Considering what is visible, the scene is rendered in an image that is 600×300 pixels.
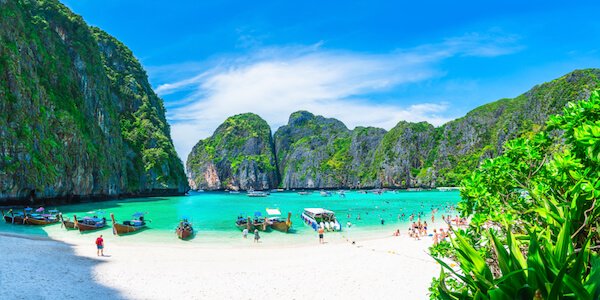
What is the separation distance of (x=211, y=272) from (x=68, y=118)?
2695 inches

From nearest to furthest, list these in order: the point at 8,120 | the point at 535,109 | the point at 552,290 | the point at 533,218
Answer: the point at 552,290 → the point at 533,218 → the point at 8,120 → the point at 535,109

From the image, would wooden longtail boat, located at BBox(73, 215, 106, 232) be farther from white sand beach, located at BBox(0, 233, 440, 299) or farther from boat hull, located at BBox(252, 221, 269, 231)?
boat hull, located at BBox(252, 221, 269, 231)

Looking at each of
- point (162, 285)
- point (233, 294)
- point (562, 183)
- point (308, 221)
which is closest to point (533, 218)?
point (562, 183)

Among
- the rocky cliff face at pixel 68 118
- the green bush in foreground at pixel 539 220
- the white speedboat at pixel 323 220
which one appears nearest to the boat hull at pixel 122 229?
the white speedboat at pixel 323 220

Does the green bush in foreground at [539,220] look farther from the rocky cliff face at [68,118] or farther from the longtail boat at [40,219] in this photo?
the rocky cliff face at [68,118]

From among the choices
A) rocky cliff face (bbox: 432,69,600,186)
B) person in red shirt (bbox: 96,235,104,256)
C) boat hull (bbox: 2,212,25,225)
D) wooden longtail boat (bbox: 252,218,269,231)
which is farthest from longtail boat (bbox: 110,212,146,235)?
rocky cliff face (bbox: 432,69,600,186)

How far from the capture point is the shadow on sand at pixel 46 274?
12.6 meters

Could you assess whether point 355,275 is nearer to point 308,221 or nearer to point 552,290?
point 552,290

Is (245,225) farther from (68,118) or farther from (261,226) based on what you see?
(68,118)

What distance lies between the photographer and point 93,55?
95125 mm

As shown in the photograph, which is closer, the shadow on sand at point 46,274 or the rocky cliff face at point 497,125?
the shadow on sand at point 46,274

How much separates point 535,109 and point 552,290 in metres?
177

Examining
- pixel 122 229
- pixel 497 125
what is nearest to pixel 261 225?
pixel 122 229

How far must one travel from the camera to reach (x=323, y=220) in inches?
1590
